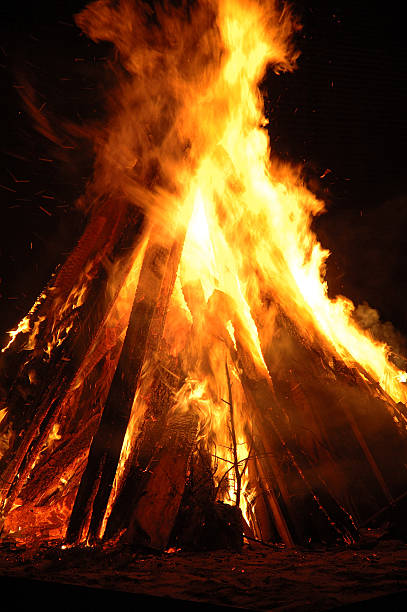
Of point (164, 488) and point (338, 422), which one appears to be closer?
point (164, 488)

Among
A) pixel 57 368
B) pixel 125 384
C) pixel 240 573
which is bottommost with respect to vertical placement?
pixel 240 573

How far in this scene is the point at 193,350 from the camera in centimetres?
344

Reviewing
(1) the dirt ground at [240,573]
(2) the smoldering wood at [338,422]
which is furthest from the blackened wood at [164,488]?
(2) the smoldering wood at [338,422]

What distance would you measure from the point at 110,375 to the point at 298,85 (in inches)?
197

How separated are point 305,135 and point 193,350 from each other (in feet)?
15.7

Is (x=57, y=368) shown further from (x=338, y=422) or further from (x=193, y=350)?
Result: (x=338, y=422)

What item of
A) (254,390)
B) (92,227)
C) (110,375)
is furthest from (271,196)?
(110,375)

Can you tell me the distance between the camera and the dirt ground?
1.29m

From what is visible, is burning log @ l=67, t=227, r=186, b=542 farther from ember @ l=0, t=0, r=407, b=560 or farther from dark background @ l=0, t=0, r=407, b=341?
dark background @ l=0, t=0, r=407, b=341

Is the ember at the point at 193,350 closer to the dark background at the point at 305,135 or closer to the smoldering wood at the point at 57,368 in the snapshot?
the smoldering wood at the point at 57,368

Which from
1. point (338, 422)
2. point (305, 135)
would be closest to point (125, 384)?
point (338, 422)

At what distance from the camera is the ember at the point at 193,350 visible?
2508 millimetres

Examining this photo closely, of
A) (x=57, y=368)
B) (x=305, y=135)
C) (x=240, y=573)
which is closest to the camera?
(x=240, y=573)

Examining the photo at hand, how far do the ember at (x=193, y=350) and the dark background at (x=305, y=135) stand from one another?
52 centimetres
